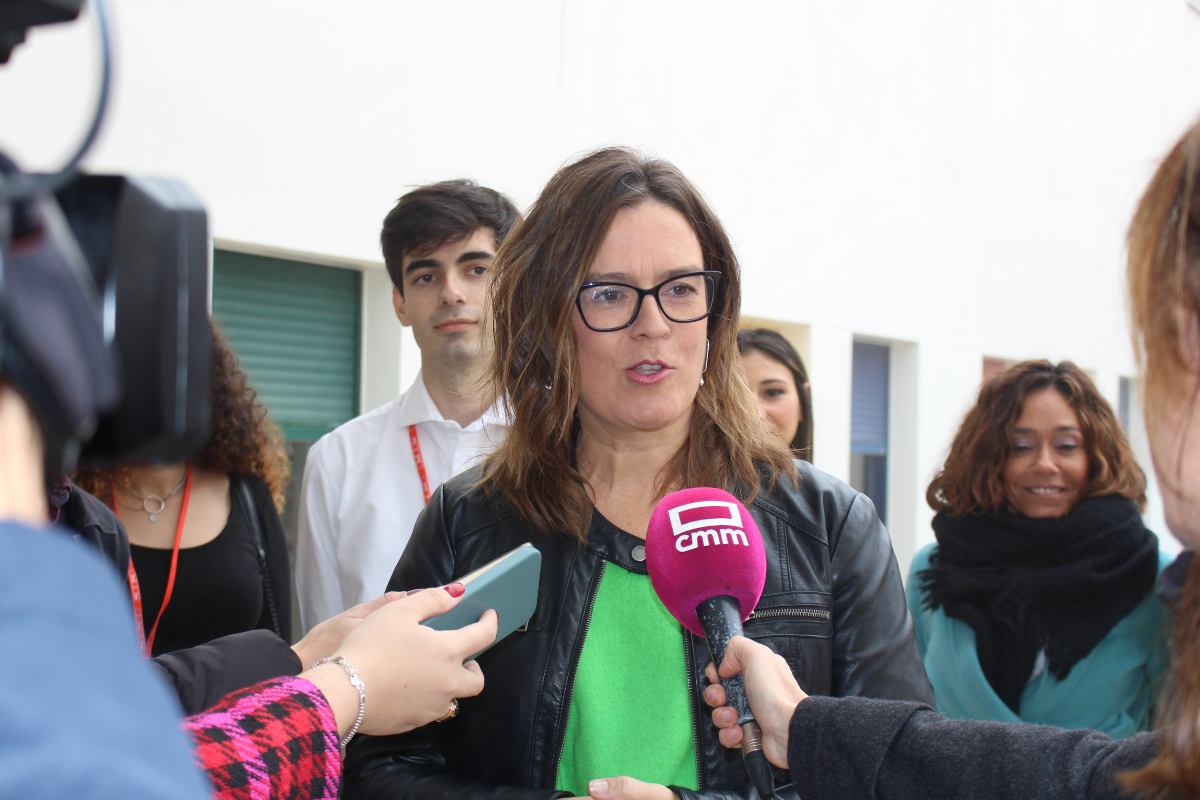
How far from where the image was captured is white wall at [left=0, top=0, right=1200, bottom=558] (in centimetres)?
443

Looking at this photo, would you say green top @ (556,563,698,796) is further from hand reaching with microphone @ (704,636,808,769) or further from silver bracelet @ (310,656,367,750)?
silver bracelet @ (310,656,367,750)

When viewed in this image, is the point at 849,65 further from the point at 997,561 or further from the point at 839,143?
the point at 997,561

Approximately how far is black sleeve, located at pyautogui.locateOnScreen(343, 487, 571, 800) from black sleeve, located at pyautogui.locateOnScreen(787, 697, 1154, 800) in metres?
0.43

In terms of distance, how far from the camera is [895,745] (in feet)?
5.14

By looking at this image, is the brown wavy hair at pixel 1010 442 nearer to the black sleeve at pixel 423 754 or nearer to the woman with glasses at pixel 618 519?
the woman with glasses at pixel 618 519

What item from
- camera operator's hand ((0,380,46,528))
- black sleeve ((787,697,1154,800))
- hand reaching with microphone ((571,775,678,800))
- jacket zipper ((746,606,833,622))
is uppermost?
camera operator's hand ((0,380,46,528))

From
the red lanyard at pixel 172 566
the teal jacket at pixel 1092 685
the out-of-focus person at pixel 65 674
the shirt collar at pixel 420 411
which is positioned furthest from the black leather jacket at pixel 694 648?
the teal jacket at pixel 1092 685

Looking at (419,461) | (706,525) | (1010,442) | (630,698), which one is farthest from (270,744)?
(1010,442)

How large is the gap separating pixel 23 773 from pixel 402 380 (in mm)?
4608

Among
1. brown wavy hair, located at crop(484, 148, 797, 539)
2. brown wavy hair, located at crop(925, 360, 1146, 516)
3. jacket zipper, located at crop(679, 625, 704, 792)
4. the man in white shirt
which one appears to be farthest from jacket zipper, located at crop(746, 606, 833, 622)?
brown wavy hair, located at crop(925, 360, 1146, 516)

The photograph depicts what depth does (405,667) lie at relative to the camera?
157 centimetres

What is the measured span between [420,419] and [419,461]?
13 cm

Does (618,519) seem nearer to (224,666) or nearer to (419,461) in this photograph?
(224,666)

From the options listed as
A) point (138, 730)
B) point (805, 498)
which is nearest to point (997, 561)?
point (805, 498)
